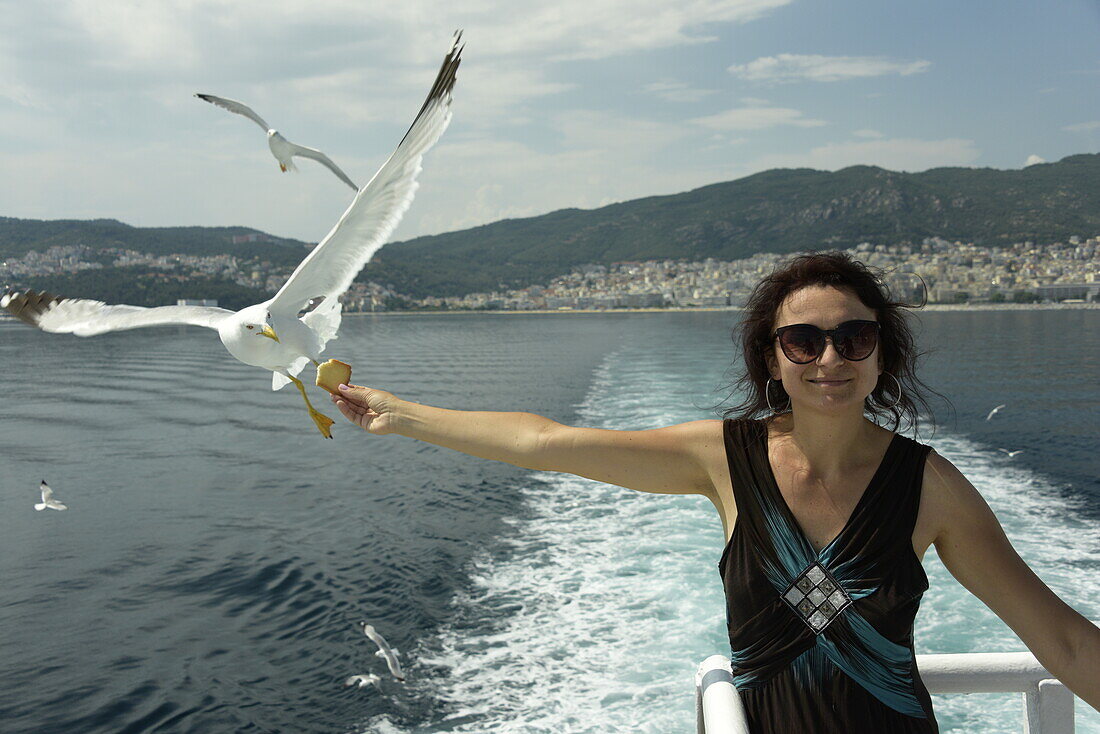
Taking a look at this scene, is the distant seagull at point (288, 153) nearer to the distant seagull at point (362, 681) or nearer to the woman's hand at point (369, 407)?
the woman's hand at point (369, 407)

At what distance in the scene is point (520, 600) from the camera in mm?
6156

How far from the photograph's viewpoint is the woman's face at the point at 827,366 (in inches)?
47.8

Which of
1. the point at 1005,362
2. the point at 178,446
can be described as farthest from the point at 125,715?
the point at 1005,362

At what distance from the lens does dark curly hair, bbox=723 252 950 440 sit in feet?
4.24

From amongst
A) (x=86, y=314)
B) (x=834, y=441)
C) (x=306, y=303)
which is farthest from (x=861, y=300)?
(x=86, y=314)

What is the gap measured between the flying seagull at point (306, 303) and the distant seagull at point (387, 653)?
10.2ft

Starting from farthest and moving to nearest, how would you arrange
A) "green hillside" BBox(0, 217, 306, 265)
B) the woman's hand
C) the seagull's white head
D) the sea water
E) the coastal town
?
the coastal town → "green hillside" BBox(0, 217, 306, 265) → the sea water → the seagull's white head → the woman's hand

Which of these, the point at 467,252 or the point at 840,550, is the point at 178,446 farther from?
the point at 467,252

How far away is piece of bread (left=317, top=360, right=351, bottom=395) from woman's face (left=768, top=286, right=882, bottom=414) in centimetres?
82

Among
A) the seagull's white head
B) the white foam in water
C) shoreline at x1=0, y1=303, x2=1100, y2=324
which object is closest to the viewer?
the seagull's white head

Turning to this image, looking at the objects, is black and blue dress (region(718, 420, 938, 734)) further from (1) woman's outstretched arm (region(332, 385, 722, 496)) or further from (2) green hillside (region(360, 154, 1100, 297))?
(2) green hillside (region(360, 154, 1100, 297))

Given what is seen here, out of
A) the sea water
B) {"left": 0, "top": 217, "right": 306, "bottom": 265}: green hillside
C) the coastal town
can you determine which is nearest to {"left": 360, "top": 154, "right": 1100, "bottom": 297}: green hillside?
the coastal town

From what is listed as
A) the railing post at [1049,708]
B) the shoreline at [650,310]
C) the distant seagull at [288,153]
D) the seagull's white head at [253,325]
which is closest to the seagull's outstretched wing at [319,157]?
the distant seagull at [288,153]

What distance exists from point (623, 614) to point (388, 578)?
2.22 metres
